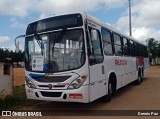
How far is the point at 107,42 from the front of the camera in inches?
429

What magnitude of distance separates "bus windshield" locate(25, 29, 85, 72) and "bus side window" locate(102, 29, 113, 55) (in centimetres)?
212

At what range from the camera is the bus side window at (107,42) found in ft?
34.4

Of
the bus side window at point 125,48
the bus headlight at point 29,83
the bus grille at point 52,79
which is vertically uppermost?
the bus side window at point 125,48

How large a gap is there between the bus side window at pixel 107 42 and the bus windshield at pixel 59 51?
2122 millimetres

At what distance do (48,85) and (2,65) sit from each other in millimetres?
2808

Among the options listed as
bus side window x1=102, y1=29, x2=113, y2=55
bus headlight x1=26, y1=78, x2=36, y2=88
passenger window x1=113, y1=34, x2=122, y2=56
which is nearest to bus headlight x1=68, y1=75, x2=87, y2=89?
bus headlight x1=26, y1=78, x2=36, y2=88

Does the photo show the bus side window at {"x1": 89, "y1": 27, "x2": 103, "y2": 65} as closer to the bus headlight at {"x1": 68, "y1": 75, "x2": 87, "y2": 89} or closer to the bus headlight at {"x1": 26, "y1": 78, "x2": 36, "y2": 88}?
the bus headlight at {"x1": 68, "y1": 75, "x2": 87, "y2": 89}

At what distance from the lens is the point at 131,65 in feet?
50.1

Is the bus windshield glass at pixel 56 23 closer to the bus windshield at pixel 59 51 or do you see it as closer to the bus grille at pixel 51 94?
the bus windshield at pixel 59 51

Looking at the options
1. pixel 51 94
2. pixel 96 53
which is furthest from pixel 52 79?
pixel 96 53

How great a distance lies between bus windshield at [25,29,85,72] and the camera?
8.41 metres

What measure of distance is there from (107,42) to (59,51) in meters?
2.95

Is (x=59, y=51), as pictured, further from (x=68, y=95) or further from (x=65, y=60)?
(x=68, y=95)

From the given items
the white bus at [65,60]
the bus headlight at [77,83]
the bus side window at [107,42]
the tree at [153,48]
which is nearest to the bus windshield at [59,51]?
the white bus at [65,60]
